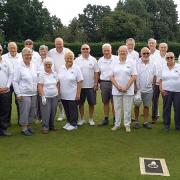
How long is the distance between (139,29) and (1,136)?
2482 inches

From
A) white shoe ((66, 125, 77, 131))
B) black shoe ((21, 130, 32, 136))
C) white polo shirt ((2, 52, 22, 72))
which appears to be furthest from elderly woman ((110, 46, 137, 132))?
white polo shirt ((2, 52, 22, 72))

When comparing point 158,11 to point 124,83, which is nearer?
point 124,83

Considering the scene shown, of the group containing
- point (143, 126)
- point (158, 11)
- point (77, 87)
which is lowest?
point (143, 126)

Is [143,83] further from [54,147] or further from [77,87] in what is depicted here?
[54,147]

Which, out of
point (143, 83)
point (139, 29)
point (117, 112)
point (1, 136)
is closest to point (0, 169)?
point (1, 136)

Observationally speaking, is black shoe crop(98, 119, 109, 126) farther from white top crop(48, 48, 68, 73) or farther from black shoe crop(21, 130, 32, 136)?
black shoe crop(21, 130, 32, 136)

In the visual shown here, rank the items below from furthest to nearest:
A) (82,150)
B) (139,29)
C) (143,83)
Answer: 1. (139,29)
2. (143,83)
3. (82,150)

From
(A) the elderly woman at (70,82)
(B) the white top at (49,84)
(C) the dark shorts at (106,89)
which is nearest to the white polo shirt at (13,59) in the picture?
(B) the white top at (49,84)

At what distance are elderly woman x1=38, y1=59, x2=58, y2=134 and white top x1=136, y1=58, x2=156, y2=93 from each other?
1.91 m

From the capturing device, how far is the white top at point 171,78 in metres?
8.93

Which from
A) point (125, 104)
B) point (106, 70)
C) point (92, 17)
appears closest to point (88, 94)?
point (106, 70)

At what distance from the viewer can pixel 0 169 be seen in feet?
21.4

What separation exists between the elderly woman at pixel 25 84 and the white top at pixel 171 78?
9.45 feet

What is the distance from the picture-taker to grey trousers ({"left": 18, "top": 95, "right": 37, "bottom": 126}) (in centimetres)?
863
